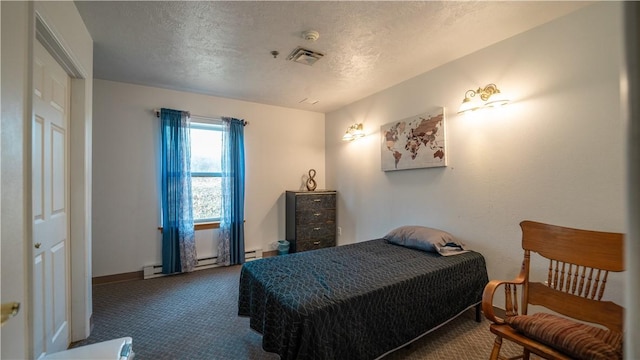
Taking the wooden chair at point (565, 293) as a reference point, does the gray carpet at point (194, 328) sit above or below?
below

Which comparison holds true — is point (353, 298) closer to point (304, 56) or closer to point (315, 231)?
point (304, 56)

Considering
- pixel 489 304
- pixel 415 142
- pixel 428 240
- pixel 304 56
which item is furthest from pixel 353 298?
pixel 304 56

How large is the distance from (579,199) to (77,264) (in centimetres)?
388

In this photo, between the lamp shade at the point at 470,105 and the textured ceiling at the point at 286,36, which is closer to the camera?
the textured ceiling at the point at 286,36

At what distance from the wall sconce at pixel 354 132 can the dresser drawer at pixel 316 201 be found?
1.00 metres

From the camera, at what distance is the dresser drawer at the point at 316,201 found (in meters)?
4.01

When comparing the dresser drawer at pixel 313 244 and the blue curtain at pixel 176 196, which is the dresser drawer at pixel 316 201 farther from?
the blue curtain at pixel 176 196

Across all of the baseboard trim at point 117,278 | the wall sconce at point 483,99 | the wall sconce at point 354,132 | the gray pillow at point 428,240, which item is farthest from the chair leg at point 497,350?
the baseboard trim at point 117,278

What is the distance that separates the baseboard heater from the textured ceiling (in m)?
2.39

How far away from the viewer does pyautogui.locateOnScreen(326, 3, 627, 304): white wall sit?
1.82 m

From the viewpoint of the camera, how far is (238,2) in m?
1.83

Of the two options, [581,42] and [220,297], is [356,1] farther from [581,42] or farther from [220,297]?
[220,297]

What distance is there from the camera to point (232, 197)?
3814mm

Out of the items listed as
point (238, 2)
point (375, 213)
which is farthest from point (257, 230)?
point (238, 2)
